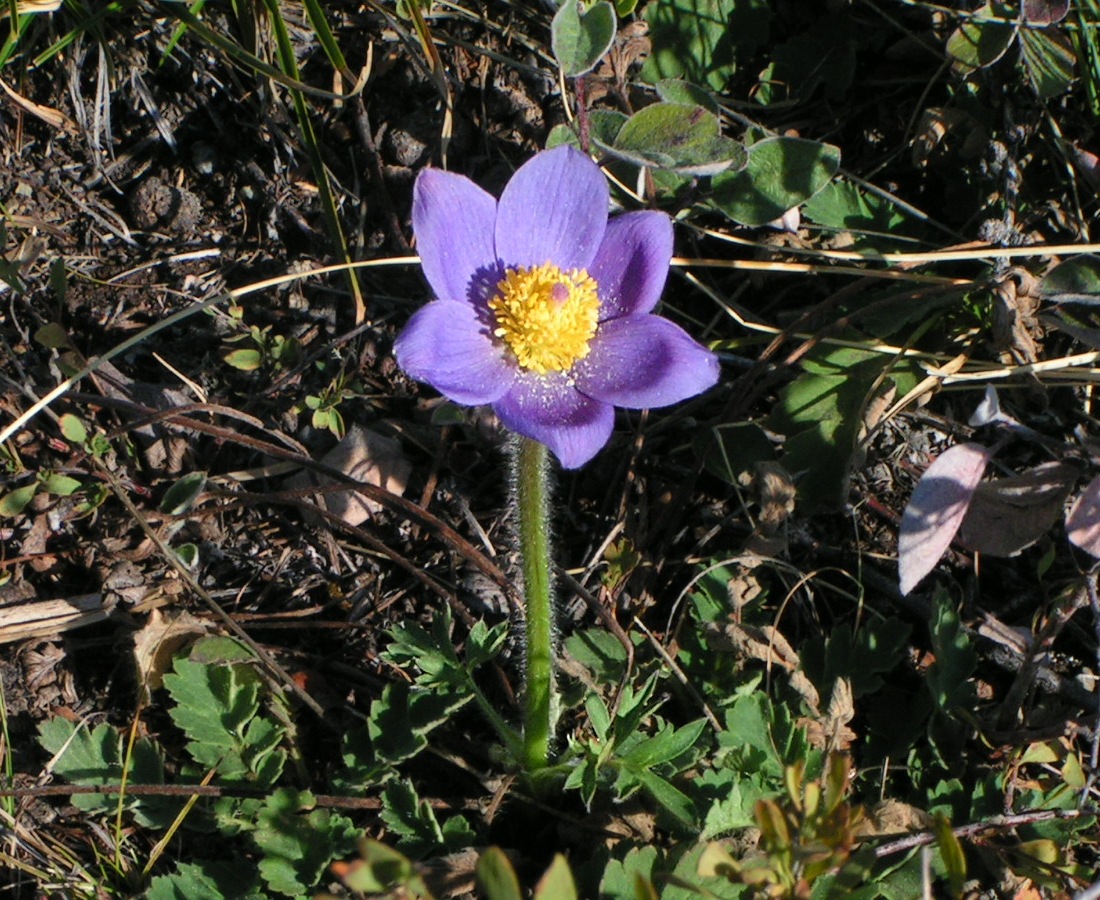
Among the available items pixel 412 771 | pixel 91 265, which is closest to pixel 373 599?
pixel 412 771

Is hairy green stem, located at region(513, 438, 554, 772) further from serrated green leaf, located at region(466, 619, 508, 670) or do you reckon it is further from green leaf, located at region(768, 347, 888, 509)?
green leaf, located at region(768, 347, 888, 509)

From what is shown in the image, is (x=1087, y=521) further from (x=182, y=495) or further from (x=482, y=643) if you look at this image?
(x=182, y=495)

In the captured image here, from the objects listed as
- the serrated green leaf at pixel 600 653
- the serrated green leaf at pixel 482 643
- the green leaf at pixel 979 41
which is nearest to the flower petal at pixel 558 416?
the serrated green leaf at pixel 482 643

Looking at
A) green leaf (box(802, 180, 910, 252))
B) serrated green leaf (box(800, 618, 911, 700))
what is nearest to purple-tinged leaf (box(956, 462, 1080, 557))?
serrated green leaf (box(800, 618, 911, 700))

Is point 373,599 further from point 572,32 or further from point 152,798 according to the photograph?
point 572,32

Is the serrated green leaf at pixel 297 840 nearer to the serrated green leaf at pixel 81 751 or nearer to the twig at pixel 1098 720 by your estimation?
the serrated green leaf at pixel 81 751

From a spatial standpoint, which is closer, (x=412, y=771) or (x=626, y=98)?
(x=412, y=771)
